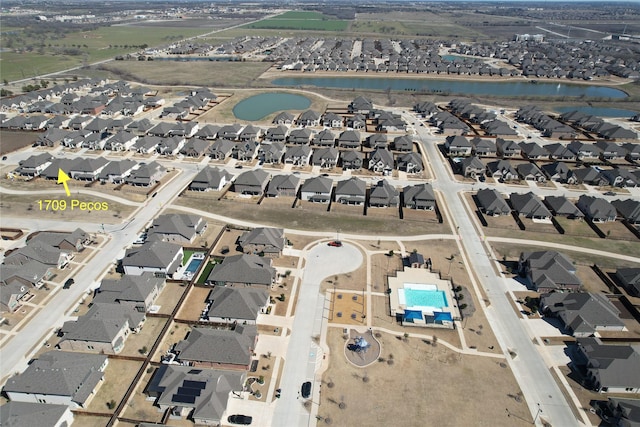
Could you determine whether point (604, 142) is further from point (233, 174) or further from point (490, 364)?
point (233, 174)

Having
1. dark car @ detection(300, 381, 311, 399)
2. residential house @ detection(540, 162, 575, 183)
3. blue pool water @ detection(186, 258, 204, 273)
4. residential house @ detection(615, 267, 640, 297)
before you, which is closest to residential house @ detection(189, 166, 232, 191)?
blue pool water @ detection(186, 258, 204, 273)

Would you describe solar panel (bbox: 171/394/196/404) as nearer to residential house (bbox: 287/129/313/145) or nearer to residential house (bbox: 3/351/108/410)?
residential house (bbox: 3/351/108/410)

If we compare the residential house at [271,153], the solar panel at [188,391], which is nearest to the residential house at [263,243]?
the solar panel at [188,391]

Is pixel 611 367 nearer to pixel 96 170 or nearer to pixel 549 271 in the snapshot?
pixel 549 271

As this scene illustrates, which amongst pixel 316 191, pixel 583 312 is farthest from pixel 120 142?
pixel 583 312

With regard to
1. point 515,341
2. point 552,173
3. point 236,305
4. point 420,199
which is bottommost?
point 515,341
